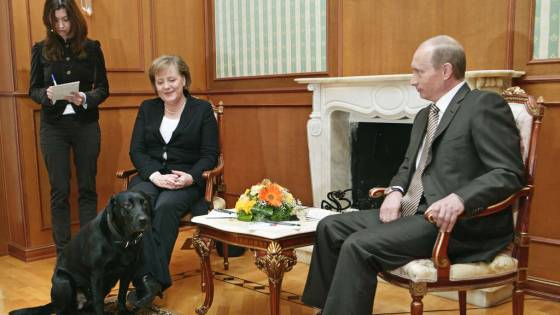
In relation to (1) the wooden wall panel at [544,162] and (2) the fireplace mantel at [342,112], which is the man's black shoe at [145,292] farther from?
(1) the wooden wall panel at [544,162]

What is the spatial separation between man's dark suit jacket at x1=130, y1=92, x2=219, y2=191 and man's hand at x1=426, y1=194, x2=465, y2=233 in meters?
1.53

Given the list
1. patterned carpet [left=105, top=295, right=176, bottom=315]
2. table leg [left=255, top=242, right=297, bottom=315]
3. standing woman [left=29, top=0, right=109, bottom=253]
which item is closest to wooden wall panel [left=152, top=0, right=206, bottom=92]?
standing woman [left=29, top=0, right=109, bottom=253]

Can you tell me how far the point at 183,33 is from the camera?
4.61 m

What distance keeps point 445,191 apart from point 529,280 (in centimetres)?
124

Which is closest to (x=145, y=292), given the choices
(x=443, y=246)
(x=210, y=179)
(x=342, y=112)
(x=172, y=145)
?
(x=210, y=179)

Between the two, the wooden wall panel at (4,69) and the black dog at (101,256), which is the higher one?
the wooden wall panel at (4,69)

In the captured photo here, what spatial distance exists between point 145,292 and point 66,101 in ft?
4.55

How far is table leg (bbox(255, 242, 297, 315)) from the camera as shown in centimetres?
236

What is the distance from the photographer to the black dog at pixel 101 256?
2482 millimetres

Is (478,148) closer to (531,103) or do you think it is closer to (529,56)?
(531,103)

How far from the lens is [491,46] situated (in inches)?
119

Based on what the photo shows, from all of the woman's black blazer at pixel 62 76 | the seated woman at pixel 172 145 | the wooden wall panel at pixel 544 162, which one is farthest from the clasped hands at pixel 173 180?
the wooden wall panel at pixel 544 162

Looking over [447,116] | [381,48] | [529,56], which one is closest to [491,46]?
[529,56]

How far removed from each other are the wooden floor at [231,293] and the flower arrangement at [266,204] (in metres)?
0.55
